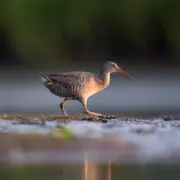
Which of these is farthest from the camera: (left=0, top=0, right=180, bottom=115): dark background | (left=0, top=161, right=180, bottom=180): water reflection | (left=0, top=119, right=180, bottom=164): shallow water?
(left=0, top=0, right=180, bottom=115): dark background

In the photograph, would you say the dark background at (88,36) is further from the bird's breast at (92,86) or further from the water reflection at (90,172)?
the water reflection at (90,172)

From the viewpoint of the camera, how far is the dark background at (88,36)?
1008 inches

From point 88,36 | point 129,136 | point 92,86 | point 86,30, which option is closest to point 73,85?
point 92,86

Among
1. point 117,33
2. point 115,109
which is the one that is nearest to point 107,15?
point 117,33

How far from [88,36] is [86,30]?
0.21 meters

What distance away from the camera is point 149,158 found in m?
10.9

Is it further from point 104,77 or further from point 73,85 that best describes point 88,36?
point 73,85

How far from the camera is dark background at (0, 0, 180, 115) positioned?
2559cm

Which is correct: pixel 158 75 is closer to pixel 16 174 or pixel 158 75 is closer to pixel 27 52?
pixel 27 52

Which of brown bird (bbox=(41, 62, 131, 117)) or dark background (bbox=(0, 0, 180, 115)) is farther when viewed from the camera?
dark background (bbox=(0, 0, 180, 115))

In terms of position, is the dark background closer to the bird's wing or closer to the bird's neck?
the bird's neck

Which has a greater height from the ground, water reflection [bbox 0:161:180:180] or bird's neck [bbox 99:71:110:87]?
bird's neck [bbox 99:71:110:87]

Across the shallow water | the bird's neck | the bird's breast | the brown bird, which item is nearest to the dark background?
the bird's neck

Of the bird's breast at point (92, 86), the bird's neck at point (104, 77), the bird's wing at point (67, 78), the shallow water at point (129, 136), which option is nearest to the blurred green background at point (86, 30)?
the bird's neck at point (104, 77)
